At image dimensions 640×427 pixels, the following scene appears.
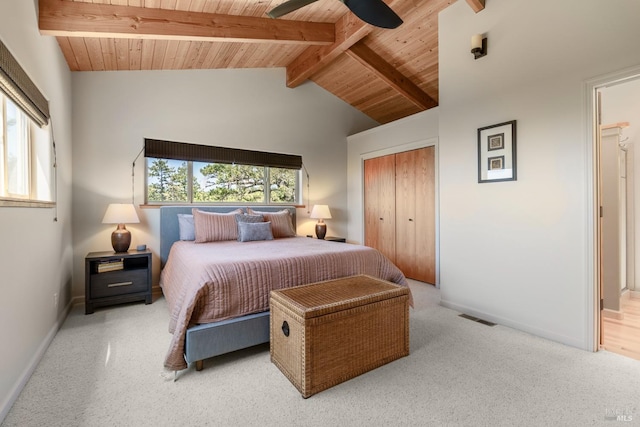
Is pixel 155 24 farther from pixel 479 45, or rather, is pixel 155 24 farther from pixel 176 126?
pixel 479 45

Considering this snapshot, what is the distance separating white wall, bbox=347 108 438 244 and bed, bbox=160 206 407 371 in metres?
2.19

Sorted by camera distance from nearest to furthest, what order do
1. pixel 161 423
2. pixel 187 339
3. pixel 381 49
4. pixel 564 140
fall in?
pixel 161 423 < pixel 187 339 < pixel 564 140 < pixel 381 49

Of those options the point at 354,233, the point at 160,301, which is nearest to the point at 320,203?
the point at 354,233

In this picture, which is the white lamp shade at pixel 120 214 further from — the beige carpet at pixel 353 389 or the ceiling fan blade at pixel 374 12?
the ceiling fan blade at pixel 374 12

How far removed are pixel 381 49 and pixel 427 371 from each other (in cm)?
382

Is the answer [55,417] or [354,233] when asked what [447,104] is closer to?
[354,233]

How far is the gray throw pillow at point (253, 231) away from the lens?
3.51 meters

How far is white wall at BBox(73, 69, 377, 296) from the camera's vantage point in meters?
3.40

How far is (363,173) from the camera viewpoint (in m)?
5.21

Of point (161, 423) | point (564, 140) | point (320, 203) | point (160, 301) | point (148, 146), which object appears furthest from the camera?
point (320, 203)

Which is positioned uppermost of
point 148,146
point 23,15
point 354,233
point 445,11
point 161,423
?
point 445,11

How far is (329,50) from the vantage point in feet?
12.5

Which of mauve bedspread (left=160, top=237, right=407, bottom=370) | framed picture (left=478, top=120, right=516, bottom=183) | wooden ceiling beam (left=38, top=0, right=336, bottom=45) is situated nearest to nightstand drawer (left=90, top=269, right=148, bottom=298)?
mauve bedspread (left=160, top=237, right=407, bottom=370)

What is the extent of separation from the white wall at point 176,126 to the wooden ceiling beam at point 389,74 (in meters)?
1.25
